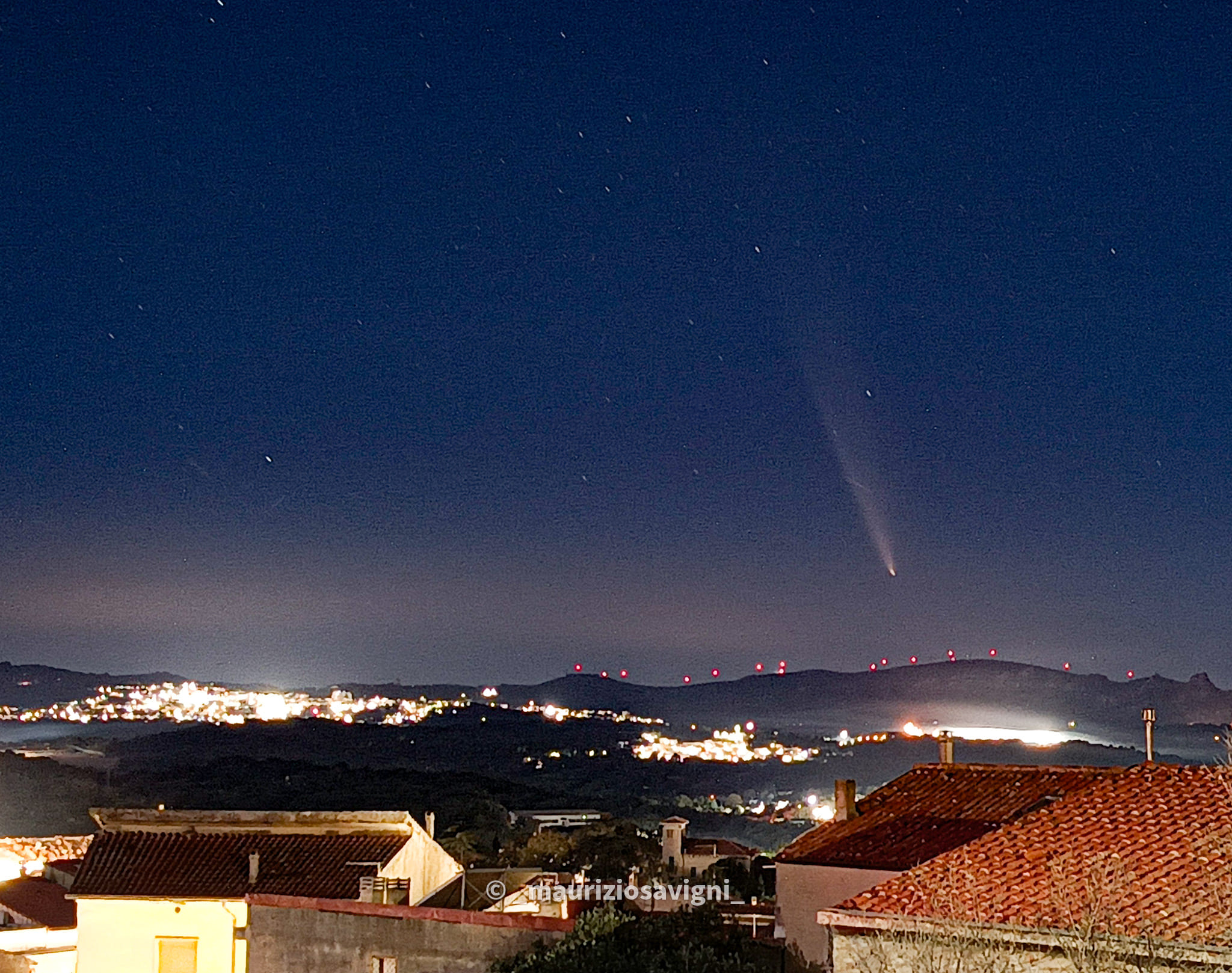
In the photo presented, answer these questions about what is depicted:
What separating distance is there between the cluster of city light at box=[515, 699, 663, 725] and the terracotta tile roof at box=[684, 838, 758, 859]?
10167 centimetres

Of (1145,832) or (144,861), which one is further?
(144,861)

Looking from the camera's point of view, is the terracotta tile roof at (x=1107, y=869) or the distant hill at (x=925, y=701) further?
the distant hill at (x=925, y=701)

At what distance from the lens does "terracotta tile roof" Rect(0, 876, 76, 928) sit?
99.5ft

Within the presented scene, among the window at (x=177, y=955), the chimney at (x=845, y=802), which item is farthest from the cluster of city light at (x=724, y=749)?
the window at (x=177, y=955)

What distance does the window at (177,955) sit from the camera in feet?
64.6

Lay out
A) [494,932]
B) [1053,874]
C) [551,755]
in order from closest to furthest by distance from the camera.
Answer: [1053,874]
[494,932]
[551,755]

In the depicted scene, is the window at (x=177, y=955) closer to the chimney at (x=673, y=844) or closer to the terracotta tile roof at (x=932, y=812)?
the terracotta tile roof at (x=932, y=812)

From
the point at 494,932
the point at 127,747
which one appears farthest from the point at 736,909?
the point at 127,747

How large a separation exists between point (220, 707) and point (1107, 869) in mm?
133667

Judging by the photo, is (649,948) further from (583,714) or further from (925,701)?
(583,714)

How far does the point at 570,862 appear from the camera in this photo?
3881 centimetres

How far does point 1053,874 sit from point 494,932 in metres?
6.47

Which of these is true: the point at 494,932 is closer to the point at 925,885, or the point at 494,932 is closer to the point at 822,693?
the point at 925,885

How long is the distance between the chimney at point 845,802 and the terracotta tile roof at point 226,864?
6304 mm
